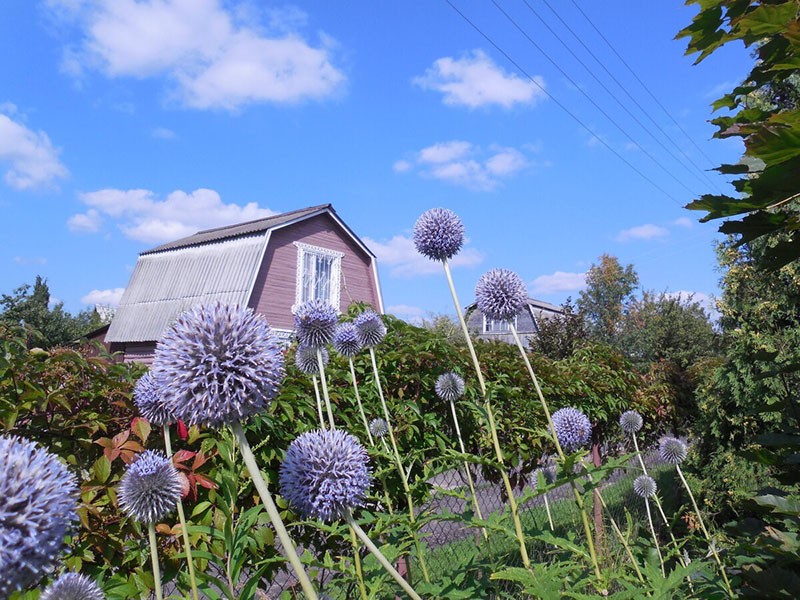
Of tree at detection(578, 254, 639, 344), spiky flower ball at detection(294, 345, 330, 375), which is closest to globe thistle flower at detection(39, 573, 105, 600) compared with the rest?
spiky flower ball at detection(294, 345, 330, 375)

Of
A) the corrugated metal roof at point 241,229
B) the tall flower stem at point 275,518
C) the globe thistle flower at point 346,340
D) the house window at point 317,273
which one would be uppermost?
the corrugated metal roof at point 241,229

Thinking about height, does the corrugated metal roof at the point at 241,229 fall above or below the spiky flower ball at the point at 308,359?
above

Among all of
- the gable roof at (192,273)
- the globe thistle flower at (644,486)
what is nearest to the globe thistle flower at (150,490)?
the globe thistle flower at (644,486)

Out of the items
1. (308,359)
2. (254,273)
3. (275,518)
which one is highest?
(254,273)

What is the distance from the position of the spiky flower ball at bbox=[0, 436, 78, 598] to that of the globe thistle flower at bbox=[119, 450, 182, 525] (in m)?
0.75

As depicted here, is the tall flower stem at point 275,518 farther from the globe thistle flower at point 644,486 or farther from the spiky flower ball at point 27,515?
the globe thistle flower at point 644,486

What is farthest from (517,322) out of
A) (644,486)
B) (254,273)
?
(644,486)

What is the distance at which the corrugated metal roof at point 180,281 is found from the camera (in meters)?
19.4

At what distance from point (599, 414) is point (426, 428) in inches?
115

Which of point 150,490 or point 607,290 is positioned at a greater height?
point 607,290

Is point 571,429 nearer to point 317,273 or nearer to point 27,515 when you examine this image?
point 27,515

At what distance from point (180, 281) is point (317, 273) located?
5374 mm

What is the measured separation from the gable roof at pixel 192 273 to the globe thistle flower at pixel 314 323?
1589 cm

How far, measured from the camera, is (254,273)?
18.9 metres
